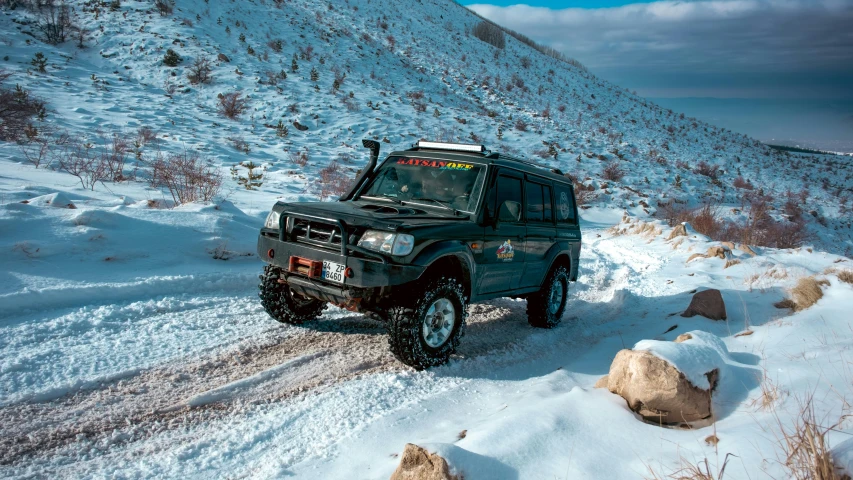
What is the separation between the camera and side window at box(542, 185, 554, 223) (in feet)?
21.9

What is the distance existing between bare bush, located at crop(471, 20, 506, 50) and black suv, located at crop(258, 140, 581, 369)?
142ft

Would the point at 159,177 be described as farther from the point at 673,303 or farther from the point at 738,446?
the point at 738,446

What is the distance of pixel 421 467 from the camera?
8.90ft

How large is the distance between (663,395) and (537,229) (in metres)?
2.97

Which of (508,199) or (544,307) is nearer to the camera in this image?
(508,199)

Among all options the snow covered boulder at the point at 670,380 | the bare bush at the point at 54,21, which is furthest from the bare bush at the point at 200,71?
the snow covered boulder at the point at 670,380

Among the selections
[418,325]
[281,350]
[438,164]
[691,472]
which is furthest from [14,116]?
[691,472]

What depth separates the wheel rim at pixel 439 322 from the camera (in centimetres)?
482

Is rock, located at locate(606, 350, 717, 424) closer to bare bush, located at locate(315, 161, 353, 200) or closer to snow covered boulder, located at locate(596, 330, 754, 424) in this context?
snow covered boulder, located at locate(596, 330, 754, 424)

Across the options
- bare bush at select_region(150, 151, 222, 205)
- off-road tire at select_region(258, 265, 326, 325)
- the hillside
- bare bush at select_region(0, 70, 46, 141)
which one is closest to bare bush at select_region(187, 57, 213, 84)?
the hillside

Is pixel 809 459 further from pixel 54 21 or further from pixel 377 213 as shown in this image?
pixel 54 21

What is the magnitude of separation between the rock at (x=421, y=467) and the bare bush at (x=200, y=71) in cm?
2294

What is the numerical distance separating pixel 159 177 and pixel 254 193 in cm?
196

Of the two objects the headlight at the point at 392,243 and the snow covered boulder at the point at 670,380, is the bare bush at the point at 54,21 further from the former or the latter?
the snow covered boulder at the point at 670,380
